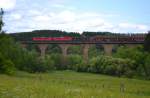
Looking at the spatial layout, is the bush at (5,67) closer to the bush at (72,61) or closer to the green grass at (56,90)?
the green grass at (56,90)

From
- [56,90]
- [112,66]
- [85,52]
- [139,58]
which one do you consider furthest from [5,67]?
[85,52]

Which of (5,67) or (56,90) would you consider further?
(5,67)

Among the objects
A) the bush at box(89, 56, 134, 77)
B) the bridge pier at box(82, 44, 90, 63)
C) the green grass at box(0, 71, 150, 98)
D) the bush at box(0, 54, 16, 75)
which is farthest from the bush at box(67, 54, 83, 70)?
the green grass at box(0, 71, 150, 98)

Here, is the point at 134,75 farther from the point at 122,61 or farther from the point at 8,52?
the point at 8,52

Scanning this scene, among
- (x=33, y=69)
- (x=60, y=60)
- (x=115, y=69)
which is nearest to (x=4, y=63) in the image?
(x=33, y=69)

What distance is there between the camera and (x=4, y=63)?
5488cm

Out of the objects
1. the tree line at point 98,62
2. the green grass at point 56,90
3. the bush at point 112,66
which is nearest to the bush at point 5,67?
the tree line at point 98,62

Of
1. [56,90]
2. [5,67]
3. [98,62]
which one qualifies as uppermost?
[56,90]

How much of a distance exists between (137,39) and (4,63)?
175 ft

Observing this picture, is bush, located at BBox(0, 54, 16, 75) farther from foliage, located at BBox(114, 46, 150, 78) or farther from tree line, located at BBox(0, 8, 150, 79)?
foliage, located at BBox(114, 46, 150, 78)

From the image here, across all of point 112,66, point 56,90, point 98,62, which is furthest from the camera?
point 98,62

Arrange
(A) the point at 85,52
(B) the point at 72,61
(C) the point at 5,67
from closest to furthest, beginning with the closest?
(C) the point at 5,67, (A) the point at 85,52, (B) the point at 72,61

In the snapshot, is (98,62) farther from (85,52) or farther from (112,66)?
(85,52)

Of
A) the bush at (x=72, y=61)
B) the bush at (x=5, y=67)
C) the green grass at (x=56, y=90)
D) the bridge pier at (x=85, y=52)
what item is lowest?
the bush at (x=72, y=61)
